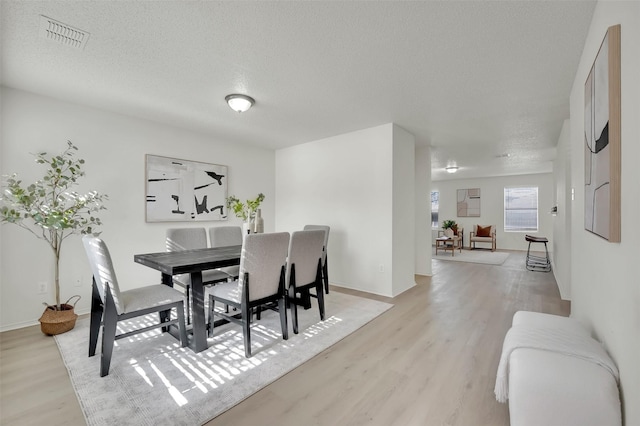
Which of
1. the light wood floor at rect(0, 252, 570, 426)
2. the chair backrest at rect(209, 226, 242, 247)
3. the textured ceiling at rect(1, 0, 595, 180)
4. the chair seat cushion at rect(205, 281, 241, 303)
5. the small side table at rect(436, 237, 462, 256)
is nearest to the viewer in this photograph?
the light wood floor at rect(0, 252, 570, 426)

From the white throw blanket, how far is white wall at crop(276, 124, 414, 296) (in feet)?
7.57

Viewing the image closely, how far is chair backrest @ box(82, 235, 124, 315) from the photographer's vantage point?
Answer: 6.29ft

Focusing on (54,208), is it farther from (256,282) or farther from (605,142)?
(605,142)

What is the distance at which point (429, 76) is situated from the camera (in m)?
2.56

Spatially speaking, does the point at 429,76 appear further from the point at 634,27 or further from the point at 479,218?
the point at 479,218

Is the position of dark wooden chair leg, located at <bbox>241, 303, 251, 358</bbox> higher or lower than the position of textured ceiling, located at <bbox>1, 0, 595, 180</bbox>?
lower

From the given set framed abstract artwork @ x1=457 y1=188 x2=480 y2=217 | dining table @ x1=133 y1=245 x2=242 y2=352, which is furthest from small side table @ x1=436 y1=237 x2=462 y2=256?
dining table @ x1=133 y1=245 x2=242 y2=352

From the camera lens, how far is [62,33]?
1953 mm

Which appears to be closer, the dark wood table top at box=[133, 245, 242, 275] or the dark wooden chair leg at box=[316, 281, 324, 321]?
the dark wood table top at box=[133, 245, 242, 275]

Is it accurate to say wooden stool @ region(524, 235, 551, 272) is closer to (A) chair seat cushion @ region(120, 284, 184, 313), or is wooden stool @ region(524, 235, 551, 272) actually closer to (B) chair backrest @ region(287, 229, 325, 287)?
(B) chair backrest @ region(287, 229, 325, 287)

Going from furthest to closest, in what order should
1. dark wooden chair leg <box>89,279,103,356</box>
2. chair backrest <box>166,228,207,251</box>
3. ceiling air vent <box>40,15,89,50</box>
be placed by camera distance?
1. chair backrest <box>166,228,207,251</box>
2. dark wooden chair leg <box>89,279,103,356</box>
3. ceiling air vent <box>40,15,89,50</box>

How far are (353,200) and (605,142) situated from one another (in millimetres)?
3122

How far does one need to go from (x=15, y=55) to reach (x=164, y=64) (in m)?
1.11

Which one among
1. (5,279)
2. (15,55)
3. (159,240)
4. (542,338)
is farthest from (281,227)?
(542,338)
